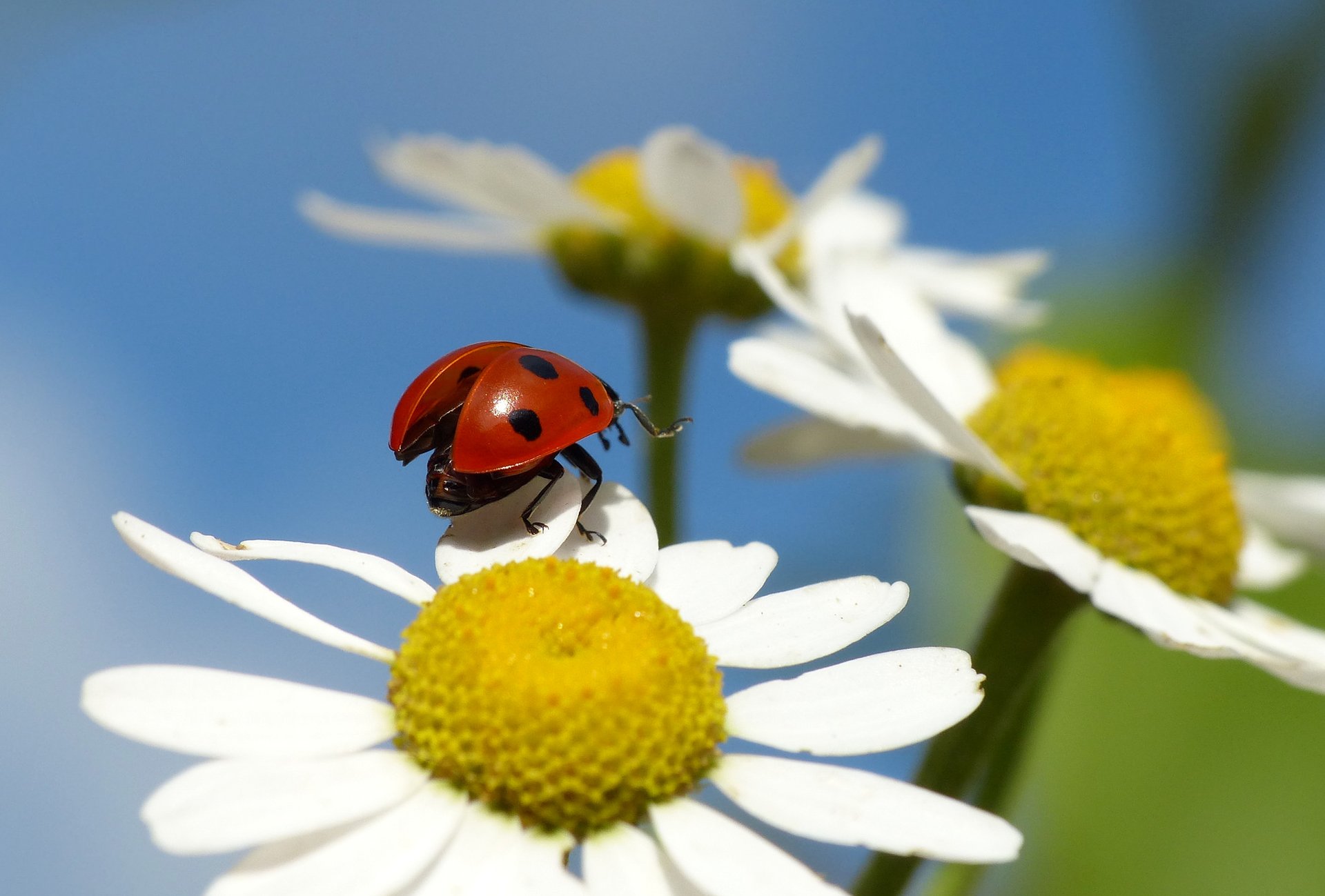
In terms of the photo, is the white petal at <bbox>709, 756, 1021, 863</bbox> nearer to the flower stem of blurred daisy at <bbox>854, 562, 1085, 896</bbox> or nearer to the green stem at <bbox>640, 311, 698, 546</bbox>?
the flower stem of blurred daisy at <bbox>854, 562, 1085, 896</bbox>

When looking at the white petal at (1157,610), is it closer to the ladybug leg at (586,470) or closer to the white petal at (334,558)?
the ladybug leg at (586,470)

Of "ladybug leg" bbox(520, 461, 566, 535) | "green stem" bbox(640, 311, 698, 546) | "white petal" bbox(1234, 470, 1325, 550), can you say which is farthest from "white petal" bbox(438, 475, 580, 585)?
"white petal" bbox(1234, 470, 1325, 550)

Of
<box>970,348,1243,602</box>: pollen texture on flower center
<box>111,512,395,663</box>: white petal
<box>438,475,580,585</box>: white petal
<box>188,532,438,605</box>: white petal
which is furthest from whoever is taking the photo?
<box>970,348,1243,602</box>: pollen texture on flower center

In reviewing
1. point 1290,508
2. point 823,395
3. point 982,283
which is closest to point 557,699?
point 823,395

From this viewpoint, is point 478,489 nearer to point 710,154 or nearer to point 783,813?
point 783,813

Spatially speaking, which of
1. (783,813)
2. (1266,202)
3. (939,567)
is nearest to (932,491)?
(939,567)

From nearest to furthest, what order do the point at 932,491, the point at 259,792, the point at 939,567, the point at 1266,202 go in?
1. the point at 259,792
2. the point at 939,567
3. the point at 932,491
4. the point at 1266,202
